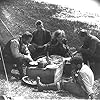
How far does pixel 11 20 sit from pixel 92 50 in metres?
6.46

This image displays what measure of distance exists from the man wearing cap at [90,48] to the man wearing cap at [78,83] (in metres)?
1.30

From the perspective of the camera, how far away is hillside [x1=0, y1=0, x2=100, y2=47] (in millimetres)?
14141

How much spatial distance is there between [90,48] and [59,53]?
124 centimetres

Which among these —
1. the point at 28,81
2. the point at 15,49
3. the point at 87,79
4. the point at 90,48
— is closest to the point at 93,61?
the point at 90,48

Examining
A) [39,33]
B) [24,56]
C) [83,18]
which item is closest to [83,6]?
[83,18]

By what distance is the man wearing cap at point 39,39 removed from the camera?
1112cm

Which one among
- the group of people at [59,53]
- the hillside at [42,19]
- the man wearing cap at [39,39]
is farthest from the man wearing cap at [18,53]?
the hillside at [42,19]

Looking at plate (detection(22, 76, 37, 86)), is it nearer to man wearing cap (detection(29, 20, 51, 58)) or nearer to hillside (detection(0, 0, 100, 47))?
man wearing cap (detection(29, 20, 51, 58))

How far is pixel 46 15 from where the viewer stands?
15766 millimetres

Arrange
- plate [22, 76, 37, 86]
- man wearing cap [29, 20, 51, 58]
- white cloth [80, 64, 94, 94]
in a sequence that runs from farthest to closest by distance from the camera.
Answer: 1. man wearing cap [29, 20, 51, 58]
2. plate [22, 76, 37, 86]
3. white cloth [80, 64, 94, 94]

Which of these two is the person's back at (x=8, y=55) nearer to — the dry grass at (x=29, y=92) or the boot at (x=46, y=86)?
the dry grass at (x=29, y=92)

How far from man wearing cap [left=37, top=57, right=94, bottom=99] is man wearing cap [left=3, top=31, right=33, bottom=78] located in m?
1.18

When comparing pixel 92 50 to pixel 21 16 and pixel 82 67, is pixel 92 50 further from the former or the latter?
pixel 21 16

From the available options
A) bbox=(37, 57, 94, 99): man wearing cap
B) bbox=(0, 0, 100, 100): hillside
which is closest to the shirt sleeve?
bbox=(37, 57, 94, 99): man wearing cap
